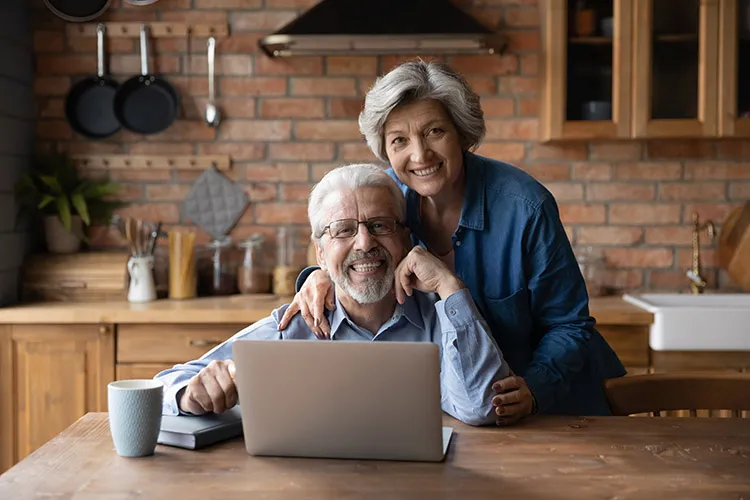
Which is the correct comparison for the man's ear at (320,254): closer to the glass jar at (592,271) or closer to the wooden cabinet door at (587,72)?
the wooden cabinet door at (587,72)

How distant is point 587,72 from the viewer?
3424mm

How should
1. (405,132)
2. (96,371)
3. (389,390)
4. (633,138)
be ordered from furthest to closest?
(633,138)
(96,371)
(405,132)
(389,390)

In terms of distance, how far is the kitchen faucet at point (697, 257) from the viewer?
359cm

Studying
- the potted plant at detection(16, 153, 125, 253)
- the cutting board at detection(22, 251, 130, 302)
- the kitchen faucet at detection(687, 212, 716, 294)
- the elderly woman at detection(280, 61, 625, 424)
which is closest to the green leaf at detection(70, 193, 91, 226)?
the potted plant at detection(16, 153, 125, 253)

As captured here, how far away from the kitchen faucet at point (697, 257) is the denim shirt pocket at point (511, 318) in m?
1.78

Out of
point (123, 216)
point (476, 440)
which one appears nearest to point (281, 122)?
point (123, 216)

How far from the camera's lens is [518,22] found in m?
3.64

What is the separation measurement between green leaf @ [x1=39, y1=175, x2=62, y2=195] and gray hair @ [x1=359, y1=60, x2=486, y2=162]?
76.2 inches

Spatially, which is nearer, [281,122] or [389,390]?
[389,390]

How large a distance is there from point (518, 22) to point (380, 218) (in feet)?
6.65

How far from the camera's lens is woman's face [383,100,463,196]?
6.65 ft

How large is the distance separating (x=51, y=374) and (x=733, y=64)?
277 cm

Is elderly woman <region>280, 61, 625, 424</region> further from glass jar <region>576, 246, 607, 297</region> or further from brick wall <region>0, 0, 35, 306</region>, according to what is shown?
brick wall <region>0, 0, 35, 306</region>

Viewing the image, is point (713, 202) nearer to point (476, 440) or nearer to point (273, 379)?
point (476, 440)
